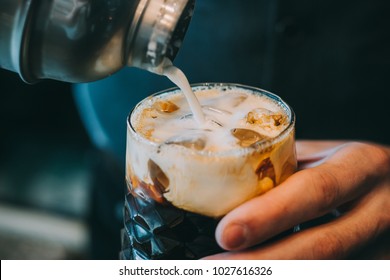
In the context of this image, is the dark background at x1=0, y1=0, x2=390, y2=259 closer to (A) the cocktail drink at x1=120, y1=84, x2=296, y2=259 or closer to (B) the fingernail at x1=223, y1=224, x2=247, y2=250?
(A) the cocktail drink at x1=120, y1=84, x2=296, y2=259

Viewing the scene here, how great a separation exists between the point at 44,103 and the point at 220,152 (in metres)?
2.07

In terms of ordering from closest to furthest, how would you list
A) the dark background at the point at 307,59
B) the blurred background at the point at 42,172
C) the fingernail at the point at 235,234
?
the fingernail at the point at 235,234 < the dark background at the point at 307,59 < the blurred background at the point at 42,172

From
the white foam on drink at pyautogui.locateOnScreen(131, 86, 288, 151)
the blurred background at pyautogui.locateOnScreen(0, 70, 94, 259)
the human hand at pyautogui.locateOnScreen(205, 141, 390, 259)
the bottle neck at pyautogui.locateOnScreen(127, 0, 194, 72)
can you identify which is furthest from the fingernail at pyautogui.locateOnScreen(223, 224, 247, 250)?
the blurred background at pyautogui.locateOnScreen(0, 70, 94, 259)

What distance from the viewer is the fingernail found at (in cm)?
73

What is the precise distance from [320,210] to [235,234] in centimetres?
17

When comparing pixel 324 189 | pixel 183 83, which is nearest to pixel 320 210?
pixel 324 189

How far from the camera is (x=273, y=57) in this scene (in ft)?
4.64

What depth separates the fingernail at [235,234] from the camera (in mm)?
735

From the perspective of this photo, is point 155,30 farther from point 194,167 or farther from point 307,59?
point 307,59

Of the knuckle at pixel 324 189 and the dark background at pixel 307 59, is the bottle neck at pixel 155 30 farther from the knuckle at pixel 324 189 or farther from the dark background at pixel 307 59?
the dark background at pixel 307 59

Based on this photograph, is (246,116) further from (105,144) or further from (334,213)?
(105,144)

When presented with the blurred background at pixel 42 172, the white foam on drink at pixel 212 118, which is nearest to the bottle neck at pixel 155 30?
the white foam on drink at pixel 212 118

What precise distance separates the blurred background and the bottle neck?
1687mm

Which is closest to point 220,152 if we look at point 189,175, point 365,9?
point 189,175
